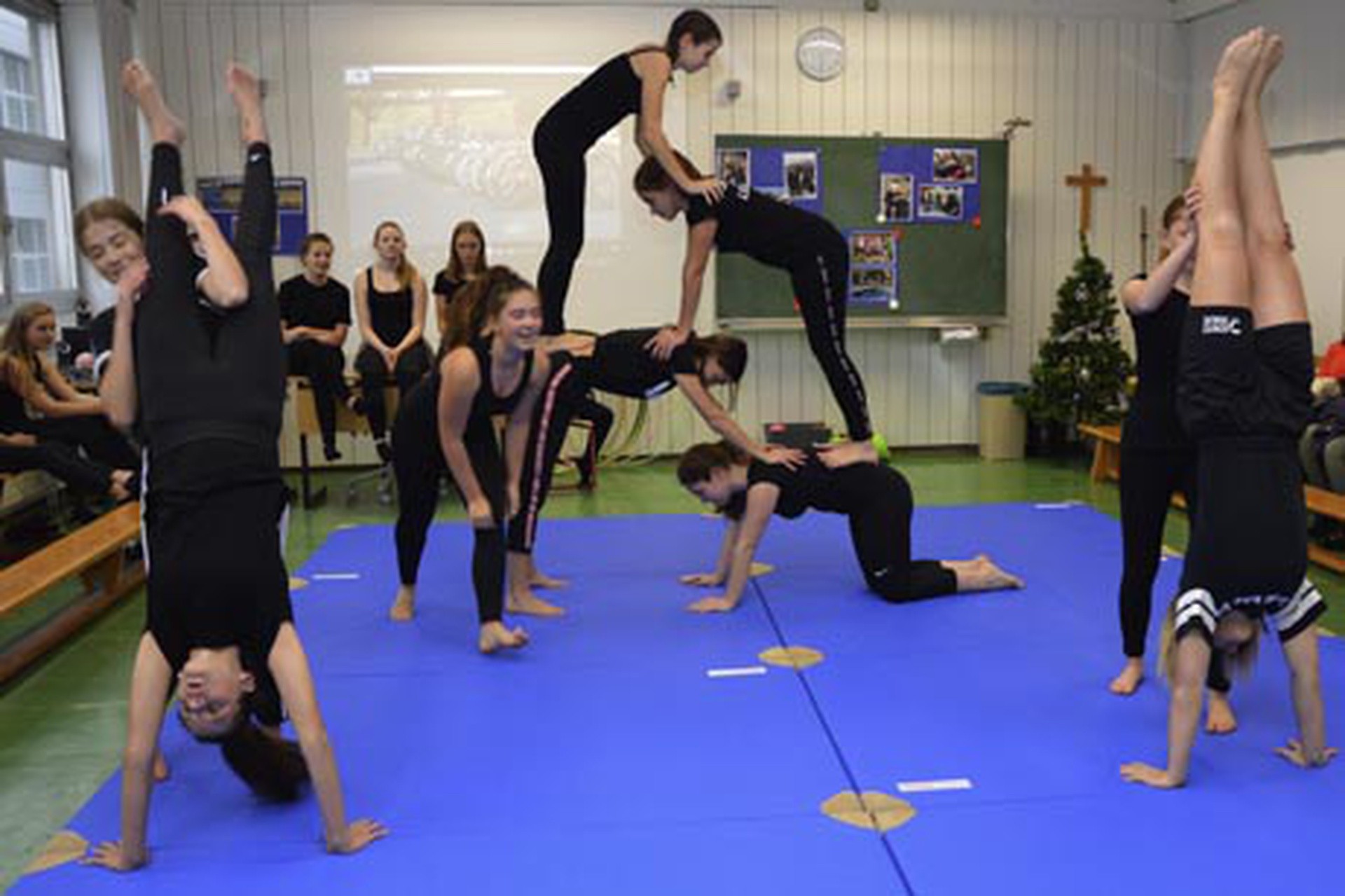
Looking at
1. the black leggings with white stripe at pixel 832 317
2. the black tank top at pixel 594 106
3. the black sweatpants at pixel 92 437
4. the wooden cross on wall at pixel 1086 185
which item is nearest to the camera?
the black tank top at pixel 594 106

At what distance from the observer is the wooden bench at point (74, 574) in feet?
12.3

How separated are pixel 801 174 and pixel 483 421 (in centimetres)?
442

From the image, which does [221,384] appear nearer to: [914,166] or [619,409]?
[619,409]

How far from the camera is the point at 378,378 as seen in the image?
6.38m

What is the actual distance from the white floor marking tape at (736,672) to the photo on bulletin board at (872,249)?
15.3ft

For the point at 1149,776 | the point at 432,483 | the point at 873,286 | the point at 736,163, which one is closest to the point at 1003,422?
the point at 873,286

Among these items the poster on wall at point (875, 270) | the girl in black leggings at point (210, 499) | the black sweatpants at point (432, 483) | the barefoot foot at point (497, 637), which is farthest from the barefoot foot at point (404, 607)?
the poster on wall at point (875, 270)

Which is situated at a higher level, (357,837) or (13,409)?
(13,409)

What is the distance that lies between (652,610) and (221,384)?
6.72 feet

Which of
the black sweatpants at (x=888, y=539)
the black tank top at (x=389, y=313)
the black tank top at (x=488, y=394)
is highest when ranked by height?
the black tank top at (x=389, y=313)

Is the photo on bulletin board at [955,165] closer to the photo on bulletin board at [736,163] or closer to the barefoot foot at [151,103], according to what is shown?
the photo on bulletin board at [736,163]

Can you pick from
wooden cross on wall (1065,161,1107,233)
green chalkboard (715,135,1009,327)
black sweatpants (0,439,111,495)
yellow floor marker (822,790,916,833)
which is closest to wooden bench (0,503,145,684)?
black sweatpants (0,439,111,495)

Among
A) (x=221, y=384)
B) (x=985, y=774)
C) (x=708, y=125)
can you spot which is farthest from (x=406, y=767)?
(x=708, y=125)

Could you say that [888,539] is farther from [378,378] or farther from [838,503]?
[378,378]
